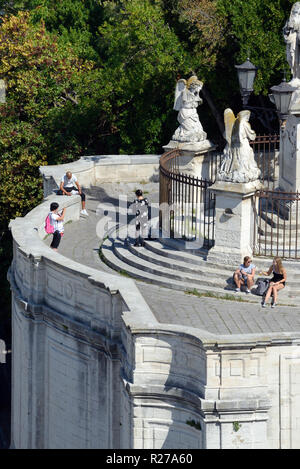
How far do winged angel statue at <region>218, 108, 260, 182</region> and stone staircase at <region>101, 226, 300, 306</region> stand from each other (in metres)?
1.94

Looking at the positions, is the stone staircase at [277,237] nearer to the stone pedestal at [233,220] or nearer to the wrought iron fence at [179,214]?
the stone pedestal at [233,220]

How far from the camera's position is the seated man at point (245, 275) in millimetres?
25672

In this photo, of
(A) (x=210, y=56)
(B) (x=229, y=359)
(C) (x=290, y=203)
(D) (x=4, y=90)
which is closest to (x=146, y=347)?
(B) (x=229, y=359)

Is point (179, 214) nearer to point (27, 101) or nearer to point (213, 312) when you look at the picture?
point (213, 312)

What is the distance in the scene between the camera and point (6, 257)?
44500 millimetres

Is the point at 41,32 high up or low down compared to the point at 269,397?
up

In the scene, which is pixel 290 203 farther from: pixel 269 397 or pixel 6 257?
pixel 6 257

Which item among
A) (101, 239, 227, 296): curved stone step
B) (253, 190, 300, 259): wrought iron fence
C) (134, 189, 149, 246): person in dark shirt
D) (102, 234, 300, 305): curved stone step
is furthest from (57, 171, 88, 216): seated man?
(253, 190, 300, 259): wrought iron fence

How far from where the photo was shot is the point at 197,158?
104 feet

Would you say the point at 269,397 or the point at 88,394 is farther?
the point at 88,394

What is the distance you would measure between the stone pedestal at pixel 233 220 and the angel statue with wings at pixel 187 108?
6532mm

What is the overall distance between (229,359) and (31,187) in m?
23.0

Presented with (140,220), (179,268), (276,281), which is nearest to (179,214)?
(140,220)
